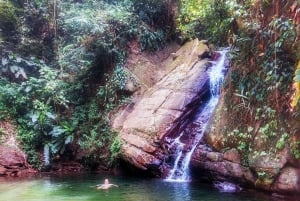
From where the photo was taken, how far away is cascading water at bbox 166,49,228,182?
1118 cm

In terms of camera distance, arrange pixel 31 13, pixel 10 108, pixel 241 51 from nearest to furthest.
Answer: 1. pixel 241 51
2. pixel 10 108
3. pixel 31 13

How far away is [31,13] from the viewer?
1598 centimetres

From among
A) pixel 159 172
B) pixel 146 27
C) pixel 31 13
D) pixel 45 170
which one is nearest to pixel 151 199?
pixel 159 172

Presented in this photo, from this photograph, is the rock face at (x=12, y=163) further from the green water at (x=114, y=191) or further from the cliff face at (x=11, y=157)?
the green water at (x=114, y=191)

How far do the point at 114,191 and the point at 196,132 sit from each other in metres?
3.53

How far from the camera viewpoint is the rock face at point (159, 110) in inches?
460

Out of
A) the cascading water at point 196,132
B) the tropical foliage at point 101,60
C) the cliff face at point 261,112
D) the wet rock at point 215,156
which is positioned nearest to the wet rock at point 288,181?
the cliff face at point 261,112

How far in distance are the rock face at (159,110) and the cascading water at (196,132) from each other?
0.35 metres

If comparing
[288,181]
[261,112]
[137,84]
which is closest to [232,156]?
[261,112]

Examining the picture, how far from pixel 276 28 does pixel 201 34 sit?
7667mm

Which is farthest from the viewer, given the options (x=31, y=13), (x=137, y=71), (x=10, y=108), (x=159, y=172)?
(x=31, y=13)

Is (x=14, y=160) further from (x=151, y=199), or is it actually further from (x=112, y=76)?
(x=151, y=199)

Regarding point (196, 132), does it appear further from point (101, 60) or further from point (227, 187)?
point (101, 60)

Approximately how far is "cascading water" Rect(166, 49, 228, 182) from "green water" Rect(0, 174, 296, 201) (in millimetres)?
623
